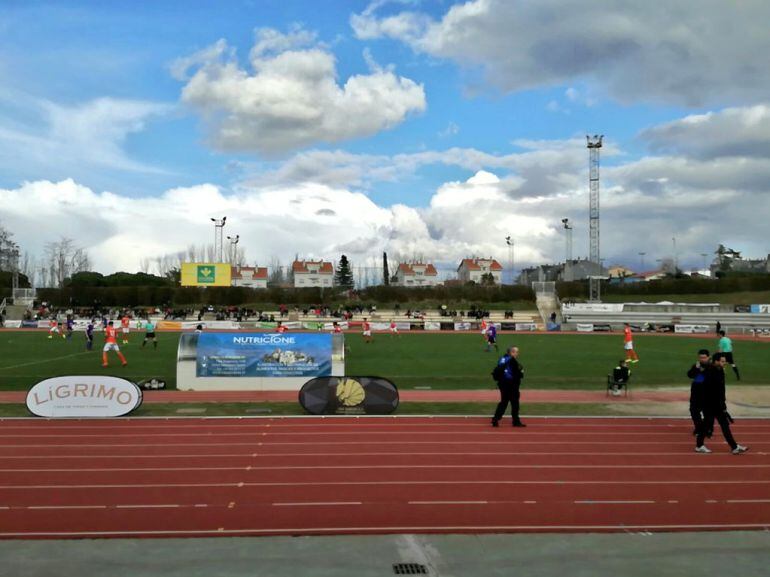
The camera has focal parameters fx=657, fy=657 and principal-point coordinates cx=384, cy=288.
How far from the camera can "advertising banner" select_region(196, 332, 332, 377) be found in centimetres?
1806

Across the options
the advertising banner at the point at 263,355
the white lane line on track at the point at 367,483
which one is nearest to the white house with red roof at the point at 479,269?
the advertising banner at the point at 263,355

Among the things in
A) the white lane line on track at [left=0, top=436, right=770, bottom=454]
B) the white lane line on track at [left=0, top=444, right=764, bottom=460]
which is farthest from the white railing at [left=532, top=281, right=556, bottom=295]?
the white lane line on track at [left=0, top=444, right=764, bottom=460]

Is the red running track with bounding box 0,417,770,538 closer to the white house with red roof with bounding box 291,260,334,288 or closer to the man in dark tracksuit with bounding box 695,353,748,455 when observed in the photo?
the man in dark tracksuit with bounding box 695,353,748,455

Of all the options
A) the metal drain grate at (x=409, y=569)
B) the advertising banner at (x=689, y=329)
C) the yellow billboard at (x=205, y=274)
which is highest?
the yellow billboard at (x=205, y=274)

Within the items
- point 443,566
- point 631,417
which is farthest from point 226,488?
point 631,417

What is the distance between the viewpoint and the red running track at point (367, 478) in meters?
7.54

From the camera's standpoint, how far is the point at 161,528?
7.27m

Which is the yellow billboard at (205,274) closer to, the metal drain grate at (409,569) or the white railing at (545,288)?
the white railing at (545,288)

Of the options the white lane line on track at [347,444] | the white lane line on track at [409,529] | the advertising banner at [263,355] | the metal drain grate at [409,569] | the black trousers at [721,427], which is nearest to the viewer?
the metal drain grate at [409,569]

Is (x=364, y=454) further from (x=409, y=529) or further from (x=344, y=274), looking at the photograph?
(x=344, y=274)

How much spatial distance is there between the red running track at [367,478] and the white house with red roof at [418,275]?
99.9m

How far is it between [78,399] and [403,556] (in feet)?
33.4

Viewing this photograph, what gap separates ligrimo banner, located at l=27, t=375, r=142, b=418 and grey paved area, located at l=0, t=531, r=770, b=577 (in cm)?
764

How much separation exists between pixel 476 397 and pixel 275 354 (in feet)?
18.3
